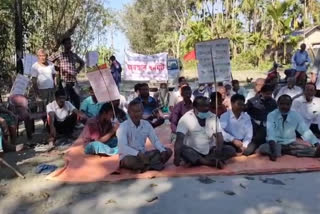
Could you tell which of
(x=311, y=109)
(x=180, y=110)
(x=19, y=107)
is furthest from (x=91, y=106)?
(x=311, y=109)

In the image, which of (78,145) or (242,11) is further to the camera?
(242,11)

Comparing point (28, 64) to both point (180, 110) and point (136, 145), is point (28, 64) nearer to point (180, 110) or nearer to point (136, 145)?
point (180, 110)

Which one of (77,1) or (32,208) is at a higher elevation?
(77,1)

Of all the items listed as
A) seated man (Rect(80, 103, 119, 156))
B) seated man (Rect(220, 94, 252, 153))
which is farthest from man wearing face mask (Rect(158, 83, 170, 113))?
seated man (Rect(220, 94, 252, 153))

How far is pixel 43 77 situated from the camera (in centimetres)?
868

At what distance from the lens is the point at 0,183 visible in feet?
17.7

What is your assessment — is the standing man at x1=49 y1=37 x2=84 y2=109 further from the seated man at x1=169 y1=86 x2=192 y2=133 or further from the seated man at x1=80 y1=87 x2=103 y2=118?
the seated man at x1=169 y1=86 x2=192 y2=133

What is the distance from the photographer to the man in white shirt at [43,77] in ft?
28.3

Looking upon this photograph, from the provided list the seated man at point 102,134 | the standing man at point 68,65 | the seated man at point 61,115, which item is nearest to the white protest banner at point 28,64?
the standing man at point 68,65

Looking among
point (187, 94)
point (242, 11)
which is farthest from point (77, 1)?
point (187, 94)

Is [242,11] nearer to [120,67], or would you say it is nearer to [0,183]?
[120,67]

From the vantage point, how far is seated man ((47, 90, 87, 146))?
7.58 m

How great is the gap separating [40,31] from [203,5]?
61.2 feet

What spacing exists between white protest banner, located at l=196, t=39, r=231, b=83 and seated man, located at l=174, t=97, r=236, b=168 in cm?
68
